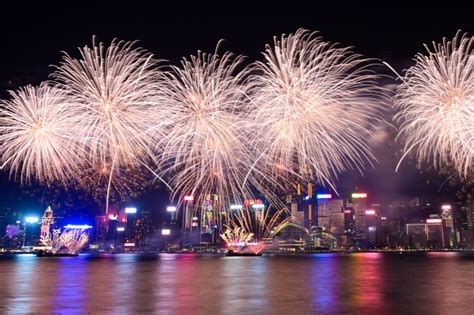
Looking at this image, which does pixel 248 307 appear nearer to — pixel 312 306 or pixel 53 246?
pixel 312 306

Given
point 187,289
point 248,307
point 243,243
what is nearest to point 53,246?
point 243,243

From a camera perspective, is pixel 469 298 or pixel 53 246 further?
pixel 53 246

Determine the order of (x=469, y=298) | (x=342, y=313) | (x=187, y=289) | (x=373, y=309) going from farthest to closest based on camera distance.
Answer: (x=187, y=289) < (x=469, y=298) < (x=373, y=309) < (x=342, y=313)

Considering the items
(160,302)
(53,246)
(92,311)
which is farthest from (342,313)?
(53,246)

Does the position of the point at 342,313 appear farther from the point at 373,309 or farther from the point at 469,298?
the point at 469,298

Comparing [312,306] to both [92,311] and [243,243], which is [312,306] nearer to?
[92,311]

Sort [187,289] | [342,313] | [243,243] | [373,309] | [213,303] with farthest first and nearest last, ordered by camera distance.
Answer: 1. [243,243]
2. [187,289]
3. [213,303]
4. [373,309]
5. [342,313]

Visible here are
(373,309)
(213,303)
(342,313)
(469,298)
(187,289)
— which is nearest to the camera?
(342,313)

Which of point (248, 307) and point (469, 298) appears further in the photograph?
point (469, 298)

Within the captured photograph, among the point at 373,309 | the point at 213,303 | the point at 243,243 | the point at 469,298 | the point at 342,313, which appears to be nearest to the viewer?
the point at 342,313
